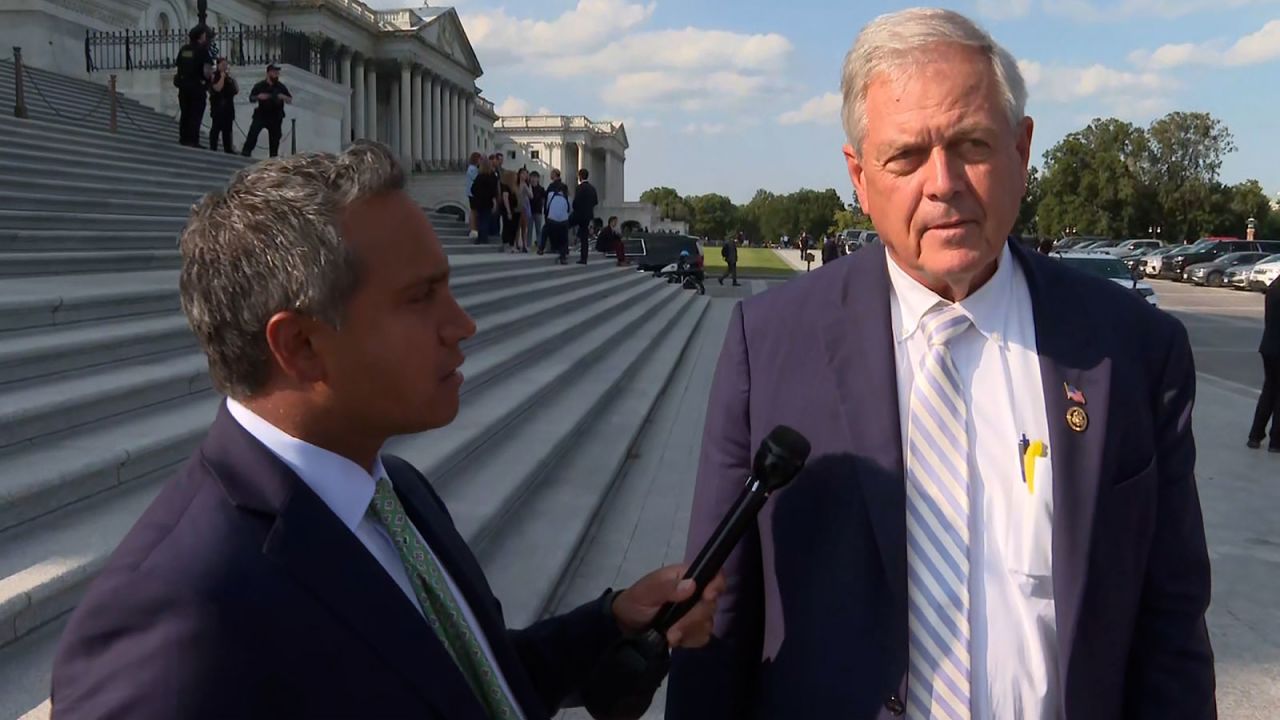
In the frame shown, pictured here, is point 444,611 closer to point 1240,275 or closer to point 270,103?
point 270,103

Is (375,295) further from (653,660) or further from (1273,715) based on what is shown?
(1273,715)

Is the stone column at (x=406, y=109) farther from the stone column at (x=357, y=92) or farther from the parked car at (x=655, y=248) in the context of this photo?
the parked car at (x=655, y=248)

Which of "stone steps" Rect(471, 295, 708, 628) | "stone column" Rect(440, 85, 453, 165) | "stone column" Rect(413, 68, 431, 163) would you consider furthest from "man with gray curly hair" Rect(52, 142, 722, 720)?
"stone column" Rect(440, 85, 453, 165)

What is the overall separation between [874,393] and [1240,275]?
39.9 meters

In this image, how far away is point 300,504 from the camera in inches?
50.9

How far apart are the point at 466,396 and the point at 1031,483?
649cm

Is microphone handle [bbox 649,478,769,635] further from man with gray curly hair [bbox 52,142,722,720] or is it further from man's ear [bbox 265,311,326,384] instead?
man's ear [bbox 265,311,326,384]

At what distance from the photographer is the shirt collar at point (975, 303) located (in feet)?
5.98

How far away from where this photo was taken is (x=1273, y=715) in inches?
168

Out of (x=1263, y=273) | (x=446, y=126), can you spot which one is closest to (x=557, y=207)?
(x=1263, y=273)

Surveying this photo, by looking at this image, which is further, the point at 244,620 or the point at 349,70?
the point at 349,70

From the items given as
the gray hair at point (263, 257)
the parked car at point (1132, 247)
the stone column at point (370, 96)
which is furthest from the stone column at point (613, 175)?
the gray hair at point (263, 257)

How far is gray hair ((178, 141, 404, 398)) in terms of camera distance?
1.30 m

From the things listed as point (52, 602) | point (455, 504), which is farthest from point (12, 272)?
point (52, 602)
